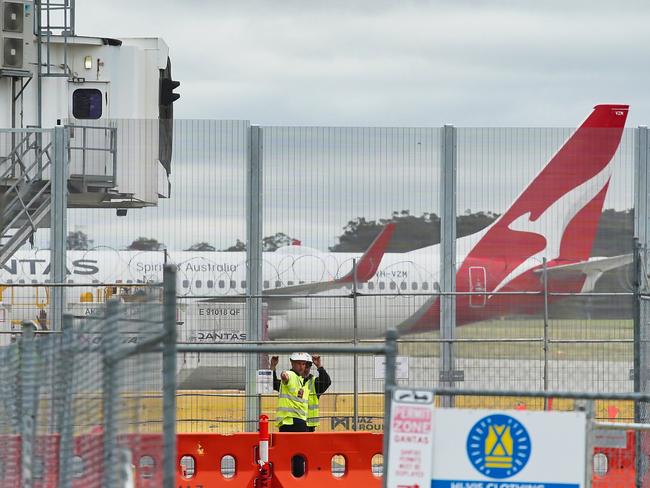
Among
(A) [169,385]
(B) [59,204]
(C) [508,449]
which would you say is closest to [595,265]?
(B) [59,204]

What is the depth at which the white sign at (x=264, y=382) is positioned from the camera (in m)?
18.4

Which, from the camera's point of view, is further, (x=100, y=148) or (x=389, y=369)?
(x=100, y=148)

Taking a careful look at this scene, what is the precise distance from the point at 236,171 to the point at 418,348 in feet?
12.2

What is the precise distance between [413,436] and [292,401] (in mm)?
8508

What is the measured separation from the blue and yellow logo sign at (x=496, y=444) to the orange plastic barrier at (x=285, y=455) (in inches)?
272

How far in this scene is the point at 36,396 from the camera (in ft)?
27.6

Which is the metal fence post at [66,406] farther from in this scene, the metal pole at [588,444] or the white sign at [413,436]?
the metal pole at [588,444]

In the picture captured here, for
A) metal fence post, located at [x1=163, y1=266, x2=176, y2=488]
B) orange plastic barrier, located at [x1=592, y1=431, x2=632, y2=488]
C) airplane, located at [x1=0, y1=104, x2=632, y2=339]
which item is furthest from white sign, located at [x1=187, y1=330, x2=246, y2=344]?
metal fence post, located at [x1=163, y1=266, x2=176, y2=488]

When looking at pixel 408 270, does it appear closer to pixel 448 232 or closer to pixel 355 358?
pixel 448 232

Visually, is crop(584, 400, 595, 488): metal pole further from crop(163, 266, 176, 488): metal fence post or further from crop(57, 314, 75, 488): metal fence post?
crop(57, 314, 75, 488): metal fence post

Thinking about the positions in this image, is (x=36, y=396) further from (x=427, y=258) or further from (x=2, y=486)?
(x=427, y=258)

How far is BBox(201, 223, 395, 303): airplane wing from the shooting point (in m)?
18.4

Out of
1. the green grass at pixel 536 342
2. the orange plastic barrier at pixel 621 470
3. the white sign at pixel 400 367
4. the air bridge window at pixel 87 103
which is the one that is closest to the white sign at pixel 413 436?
the orange plastic barrier at pixel 621 470

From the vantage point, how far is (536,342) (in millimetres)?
18406
